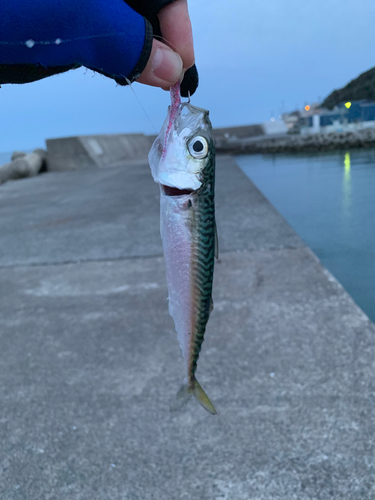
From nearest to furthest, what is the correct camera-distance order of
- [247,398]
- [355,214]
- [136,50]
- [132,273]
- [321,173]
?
[136,50] < [247,398] < [132,273] < [355,214] < [321,173]

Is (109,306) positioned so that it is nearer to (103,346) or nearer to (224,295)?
(103,346)

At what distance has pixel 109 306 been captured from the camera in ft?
11.7

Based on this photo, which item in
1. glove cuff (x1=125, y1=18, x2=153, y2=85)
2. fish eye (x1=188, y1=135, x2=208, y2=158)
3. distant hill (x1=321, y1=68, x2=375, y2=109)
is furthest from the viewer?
distant hill (x1=321, y1=68, x2=375, y2=109)

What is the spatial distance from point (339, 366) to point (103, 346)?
64.8 inches

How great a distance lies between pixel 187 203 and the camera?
57.2 inches

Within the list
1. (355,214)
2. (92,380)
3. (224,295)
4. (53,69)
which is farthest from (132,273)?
(355,214)

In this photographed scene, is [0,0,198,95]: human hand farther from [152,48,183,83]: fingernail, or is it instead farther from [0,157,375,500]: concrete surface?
[0,157,375,500]: concrete surface

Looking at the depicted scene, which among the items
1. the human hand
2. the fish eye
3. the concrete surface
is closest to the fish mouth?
the fish eye

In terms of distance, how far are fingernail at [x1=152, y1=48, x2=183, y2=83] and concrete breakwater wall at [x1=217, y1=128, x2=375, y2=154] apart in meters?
16.5

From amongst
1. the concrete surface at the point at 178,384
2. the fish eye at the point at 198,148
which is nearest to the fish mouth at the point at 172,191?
the fish eye at the point at 198,148

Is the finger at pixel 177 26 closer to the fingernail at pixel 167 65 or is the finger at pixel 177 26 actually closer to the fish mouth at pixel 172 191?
the fingernail at pixel 167 65

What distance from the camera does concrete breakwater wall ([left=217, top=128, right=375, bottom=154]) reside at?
16.0m

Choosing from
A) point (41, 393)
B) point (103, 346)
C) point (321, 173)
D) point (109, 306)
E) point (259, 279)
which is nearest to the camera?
point (41, 393)

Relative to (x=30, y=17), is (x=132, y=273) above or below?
below
